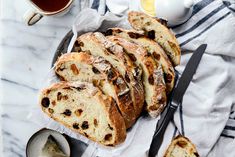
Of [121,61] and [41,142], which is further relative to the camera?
[41,142]

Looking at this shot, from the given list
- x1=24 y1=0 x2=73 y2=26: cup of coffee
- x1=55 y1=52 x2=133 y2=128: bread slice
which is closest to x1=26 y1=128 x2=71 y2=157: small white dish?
x1=55 y1=52 x2=133 y2=128: bread slice

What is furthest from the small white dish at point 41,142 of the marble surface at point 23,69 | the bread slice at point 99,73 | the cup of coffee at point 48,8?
the cup of coffee at point 48,8

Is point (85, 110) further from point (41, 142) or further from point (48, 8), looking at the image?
point (48, 8)

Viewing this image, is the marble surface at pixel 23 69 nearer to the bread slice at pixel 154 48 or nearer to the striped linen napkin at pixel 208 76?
the bread slice at pixel 154 48

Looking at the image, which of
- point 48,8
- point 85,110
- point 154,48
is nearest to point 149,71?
point 154,48

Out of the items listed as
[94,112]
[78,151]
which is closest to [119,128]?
[94,112]

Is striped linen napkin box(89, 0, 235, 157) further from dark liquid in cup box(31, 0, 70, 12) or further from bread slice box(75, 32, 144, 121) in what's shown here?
dark liquid in cup box(31, 0, 70, 12)
